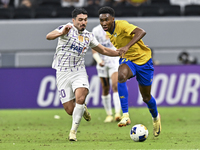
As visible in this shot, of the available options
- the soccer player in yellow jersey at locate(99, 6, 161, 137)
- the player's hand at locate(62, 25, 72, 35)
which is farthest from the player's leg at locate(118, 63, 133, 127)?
the player's hand at locate(62, 25, 72, 35)

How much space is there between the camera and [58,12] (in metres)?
17.1

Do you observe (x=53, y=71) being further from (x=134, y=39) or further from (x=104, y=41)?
(x=134, y=39)

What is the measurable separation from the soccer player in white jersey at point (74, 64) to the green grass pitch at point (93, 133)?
58 cm

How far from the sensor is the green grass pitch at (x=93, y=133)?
6203 millimetres

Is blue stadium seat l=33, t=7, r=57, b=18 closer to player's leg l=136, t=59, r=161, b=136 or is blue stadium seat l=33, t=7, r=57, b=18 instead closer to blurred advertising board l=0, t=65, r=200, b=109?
blurred advertising board l=0, t=65, r=200, b=109

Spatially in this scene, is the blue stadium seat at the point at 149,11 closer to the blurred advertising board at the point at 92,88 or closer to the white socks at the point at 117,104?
the blurred advertising board at the point at 92,88

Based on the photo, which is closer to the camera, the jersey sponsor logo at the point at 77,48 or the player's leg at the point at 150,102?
the jersey sponsor logo at the point at 77,48

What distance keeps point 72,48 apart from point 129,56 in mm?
1017

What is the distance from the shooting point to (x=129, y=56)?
7.09 meters

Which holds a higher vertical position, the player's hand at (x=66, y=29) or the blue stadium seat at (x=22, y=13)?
the player's hand at (x=66, y=29)

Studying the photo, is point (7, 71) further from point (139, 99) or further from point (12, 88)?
point (139, 99)

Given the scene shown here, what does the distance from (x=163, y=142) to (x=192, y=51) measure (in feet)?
34.6

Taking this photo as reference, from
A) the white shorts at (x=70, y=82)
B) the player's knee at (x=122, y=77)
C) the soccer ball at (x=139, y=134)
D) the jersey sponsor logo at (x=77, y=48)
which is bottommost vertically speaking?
the soccer ball at (x=139, y=134)

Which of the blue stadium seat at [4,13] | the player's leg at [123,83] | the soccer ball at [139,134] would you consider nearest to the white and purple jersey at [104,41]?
the player's leg at [123,83]
